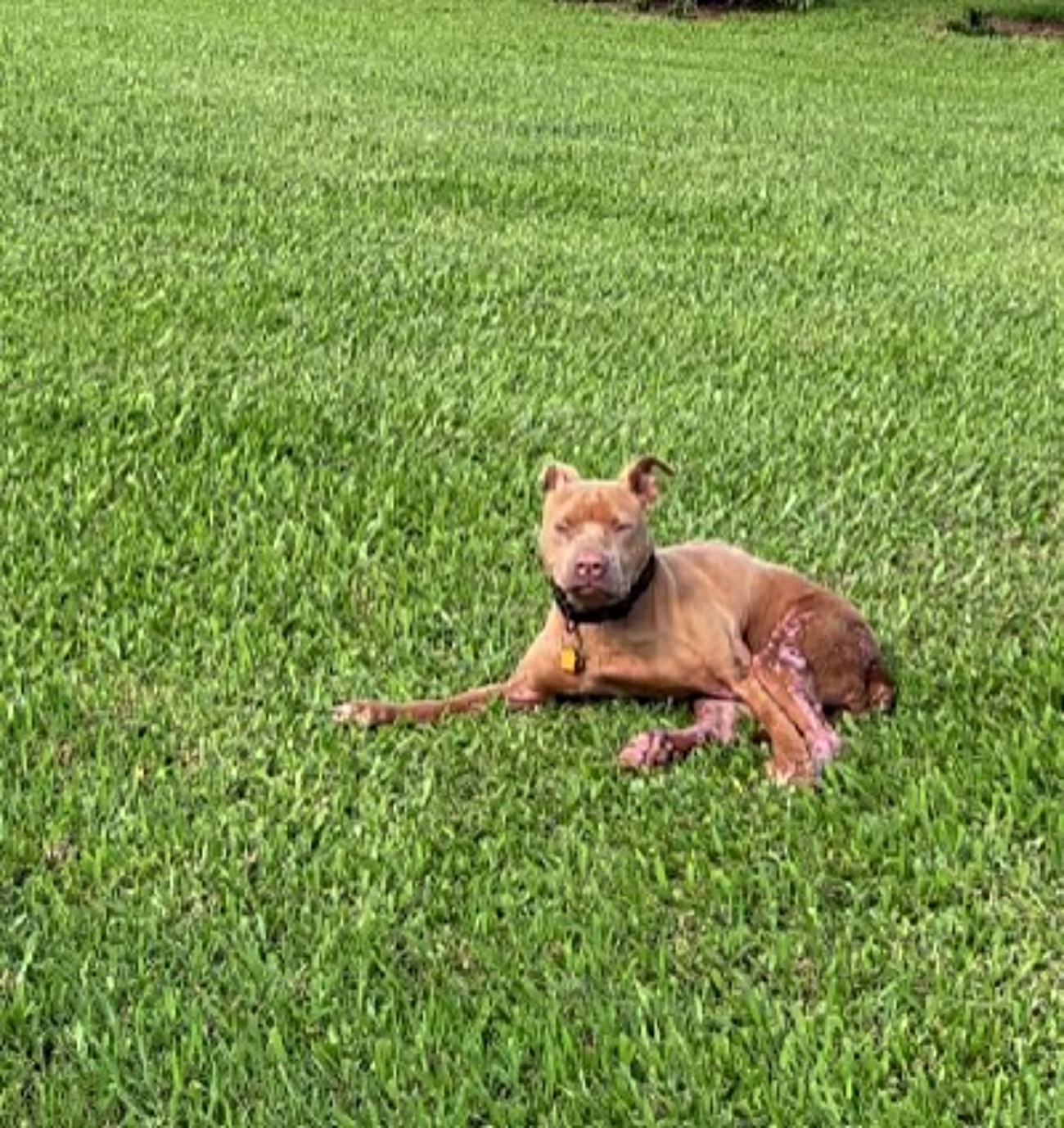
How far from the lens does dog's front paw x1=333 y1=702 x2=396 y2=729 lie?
3.97 metres

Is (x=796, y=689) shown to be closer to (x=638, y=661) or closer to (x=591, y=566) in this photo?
(x=638, y=661)

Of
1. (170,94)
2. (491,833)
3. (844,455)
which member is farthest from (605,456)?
(170,94)

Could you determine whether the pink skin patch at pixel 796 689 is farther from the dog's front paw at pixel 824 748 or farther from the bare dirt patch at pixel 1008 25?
the bare dirt patch at pixel 1008 25

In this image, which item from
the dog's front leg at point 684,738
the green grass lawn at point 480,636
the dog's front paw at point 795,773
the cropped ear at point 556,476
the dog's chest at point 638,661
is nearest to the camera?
the green grass lawn at point 480,636

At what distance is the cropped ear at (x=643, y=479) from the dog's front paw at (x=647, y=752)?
0.49m

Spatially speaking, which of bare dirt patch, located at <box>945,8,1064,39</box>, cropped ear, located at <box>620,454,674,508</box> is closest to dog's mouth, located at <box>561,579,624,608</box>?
cropped ear, located at <box>620,454,674,508</box>

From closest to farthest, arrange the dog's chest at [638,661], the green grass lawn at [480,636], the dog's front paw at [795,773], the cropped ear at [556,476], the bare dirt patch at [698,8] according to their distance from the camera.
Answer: the green grass lawn at [480,636] < the dog's front paw at [795,773] < the dog's chest at [638,661] < the cropped ear at [556,476] < the bare dirt patch at [698,8]

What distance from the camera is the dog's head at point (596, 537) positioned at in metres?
3.70

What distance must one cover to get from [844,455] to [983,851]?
105 inches

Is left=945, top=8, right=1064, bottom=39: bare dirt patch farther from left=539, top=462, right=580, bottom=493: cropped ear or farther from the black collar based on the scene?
the black collar

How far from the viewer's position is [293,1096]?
2.78 m

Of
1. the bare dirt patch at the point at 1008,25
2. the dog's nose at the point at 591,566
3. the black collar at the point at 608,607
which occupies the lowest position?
the black collar at the point at 608,607

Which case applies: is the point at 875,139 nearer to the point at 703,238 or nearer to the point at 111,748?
the point at 703,238

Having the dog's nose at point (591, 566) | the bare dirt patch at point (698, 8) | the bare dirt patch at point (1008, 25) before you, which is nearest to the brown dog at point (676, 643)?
the dog's nose at point (591, 566)
